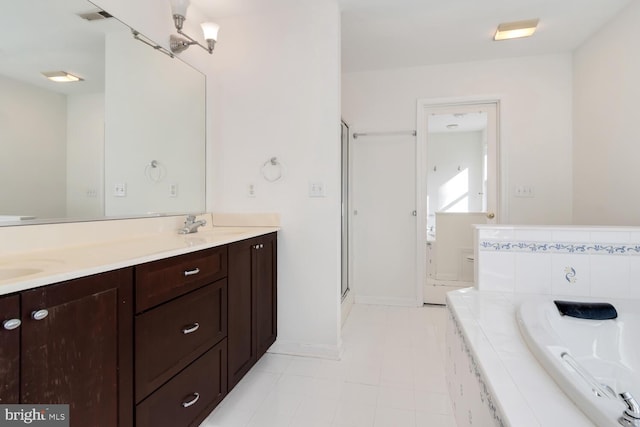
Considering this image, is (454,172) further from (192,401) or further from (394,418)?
(192,401)

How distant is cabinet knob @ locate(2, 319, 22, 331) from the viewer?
661 mm

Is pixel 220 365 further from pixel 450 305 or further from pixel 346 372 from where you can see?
pixel 450 305

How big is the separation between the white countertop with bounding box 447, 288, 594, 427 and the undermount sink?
1.35 m

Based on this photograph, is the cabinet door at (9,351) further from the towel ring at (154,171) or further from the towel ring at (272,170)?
the towel ring at (272,170)

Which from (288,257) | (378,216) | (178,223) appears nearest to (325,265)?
(288,257)

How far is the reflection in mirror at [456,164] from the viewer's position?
3076 mm

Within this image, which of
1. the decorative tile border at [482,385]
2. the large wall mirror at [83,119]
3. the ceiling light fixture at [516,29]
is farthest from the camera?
the ceiling light fixture at [516,29]

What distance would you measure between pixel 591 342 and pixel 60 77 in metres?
2.54

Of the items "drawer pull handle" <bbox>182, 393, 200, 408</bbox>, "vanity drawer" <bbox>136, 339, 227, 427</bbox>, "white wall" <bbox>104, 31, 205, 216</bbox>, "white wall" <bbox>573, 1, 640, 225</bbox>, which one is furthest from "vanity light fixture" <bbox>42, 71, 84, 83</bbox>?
"white wall" <bbox>573, 1, 640, 225</bbox>

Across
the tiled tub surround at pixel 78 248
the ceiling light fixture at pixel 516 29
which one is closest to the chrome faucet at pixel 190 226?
the tiled tub surround at pixel 78 248

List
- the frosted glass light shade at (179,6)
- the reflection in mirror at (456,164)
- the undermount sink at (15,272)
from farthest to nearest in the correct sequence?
1. the reflection in mirror at (456,164)
2. the frosted glass light shade at (179,6)
3. the undermount sink at (15,272)

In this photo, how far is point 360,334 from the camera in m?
2.46

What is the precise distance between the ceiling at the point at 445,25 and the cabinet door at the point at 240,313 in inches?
67.4

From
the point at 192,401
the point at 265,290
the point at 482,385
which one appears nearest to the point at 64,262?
the point at 192,401
